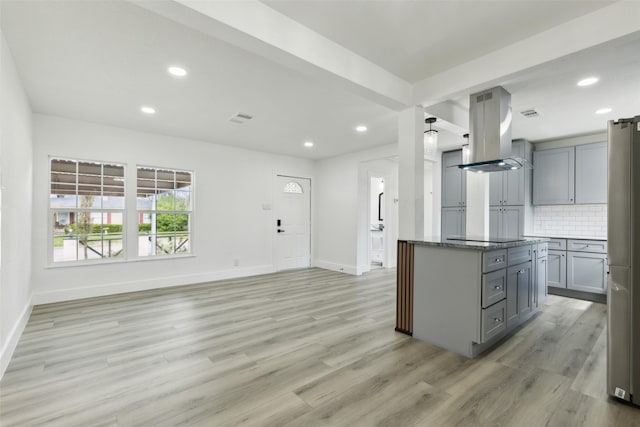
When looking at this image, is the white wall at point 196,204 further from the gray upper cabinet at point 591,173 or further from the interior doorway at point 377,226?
the gray upper cabinet at point 591,173

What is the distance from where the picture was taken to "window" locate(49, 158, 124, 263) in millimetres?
4402

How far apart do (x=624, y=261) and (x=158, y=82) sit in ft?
13.9

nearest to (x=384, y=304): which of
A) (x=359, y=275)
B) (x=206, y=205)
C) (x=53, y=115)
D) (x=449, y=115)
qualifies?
(x=359, y=275)

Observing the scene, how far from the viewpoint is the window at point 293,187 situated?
6.93 m

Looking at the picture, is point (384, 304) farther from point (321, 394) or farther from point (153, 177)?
point (153, 177)

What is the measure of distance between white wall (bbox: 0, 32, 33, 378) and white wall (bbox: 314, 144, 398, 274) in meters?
5.01

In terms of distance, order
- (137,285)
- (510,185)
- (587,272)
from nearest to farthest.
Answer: (587,272), (137,285), (510,185)

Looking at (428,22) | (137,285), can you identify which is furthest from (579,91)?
(137,285)

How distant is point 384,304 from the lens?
4199 mm

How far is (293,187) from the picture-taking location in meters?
7.07

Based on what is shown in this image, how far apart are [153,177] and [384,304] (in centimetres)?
433

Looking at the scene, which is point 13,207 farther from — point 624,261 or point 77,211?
point 624,261

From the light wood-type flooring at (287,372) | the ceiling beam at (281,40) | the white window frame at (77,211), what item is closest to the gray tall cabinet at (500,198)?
the light wood-type flooring at (287,372)

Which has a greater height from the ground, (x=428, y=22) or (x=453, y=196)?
(x=428, y=22)
